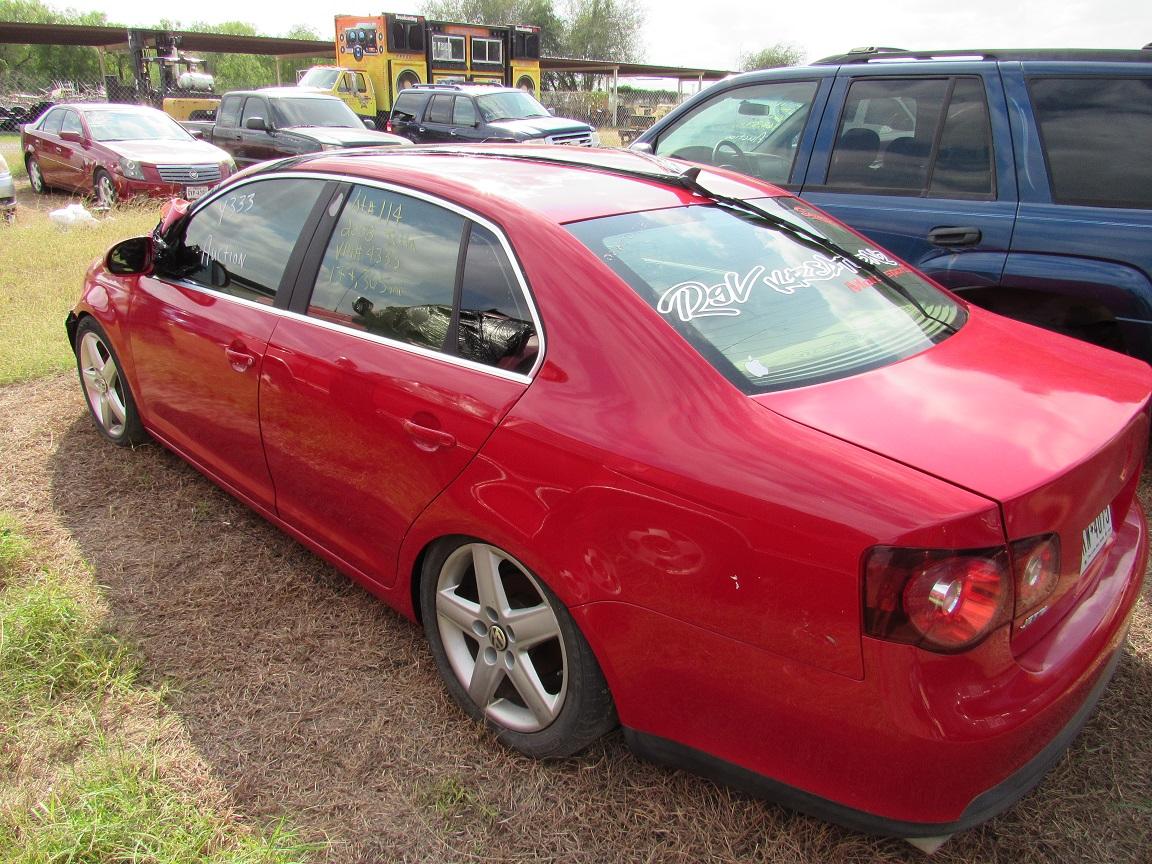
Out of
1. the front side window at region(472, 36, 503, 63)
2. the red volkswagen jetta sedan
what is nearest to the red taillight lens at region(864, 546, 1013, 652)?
the red volkswagen jetta sedan

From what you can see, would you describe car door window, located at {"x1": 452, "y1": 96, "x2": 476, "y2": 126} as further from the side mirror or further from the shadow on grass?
the shadow on grass

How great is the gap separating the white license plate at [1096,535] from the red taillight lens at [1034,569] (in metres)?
0.18

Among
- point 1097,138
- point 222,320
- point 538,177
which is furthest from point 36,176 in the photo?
point 1097,138

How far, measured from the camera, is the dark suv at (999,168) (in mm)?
3508

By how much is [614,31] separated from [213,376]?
68.1 meters

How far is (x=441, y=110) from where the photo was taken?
54.4ft

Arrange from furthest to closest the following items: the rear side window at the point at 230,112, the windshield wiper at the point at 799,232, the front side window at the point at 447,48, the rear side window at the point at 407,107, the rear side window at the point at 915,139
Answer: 1. the front side window at the point at 447,48
2. the rear side window at the point at 407,107
3. the rear side window at the point at 230,112
4. the rear side window at the point at 915,139
5. the windshield wiper at the point at 799,232

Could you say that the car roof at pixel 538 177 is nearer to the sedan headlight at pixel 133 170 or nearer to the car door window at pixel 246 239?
the car door window at pixel 246 239

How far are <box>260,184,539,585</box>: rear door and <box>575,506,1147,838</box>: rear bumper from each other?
642mm

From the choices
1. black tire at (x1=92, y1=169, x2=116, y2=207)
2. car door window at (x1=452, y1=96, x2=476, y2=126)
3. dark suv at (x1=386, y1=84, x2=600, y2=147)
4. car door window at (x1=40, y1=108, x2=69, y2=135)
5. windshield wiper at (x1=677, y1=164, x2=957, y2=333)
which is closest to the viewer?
windshield wiper at (x1=677, y1=164, x2=957, y2=333)

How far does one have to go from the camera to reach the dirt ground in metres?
2.06

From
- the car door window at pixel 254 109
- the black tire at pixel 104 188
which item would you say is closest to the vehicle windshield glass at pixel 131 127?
the black tire at pixel 104 188

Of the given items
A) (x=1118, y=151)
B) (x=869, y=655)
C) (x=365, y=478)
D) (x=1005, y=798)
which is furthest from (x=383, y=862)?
(x=1118, y=151)

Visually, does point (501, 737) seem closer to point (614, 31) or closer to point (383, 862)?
point (383, 862)
